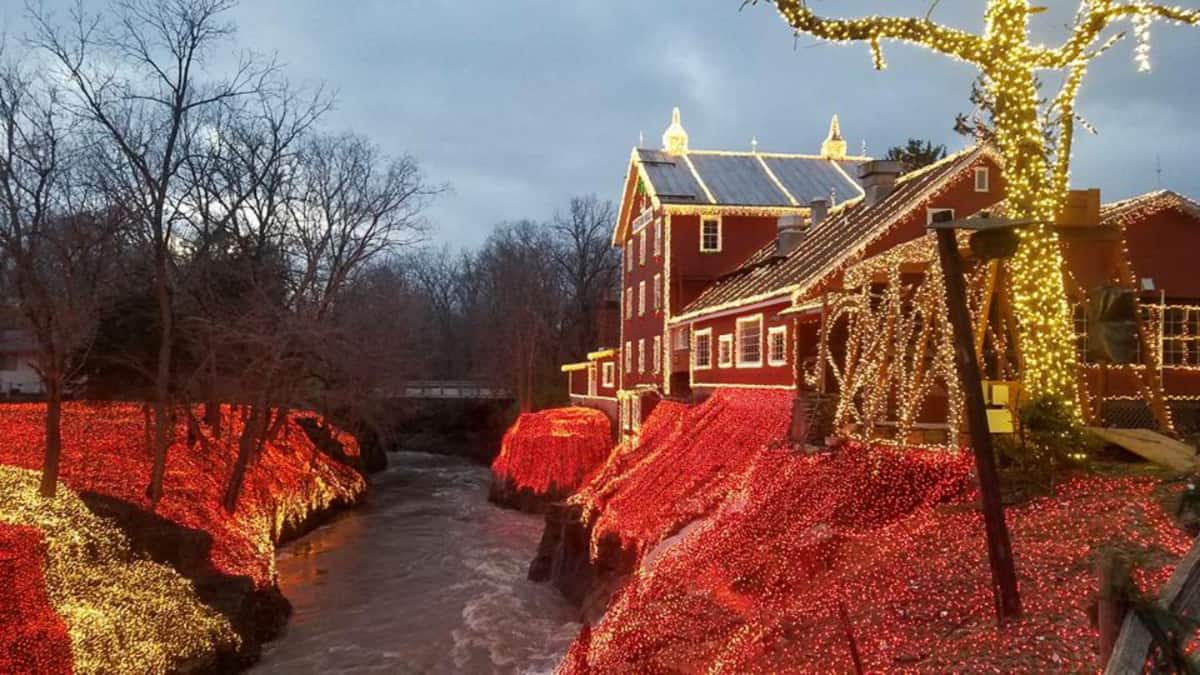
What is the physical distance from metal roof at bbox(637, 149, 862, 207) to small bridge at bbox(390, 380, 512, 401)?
25.8m

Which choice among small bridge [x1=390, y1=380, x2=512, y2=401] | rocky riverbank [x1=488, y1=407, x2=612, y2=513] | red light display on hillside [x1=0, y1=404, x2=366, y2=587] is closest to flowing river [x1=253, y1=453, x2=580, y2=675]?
rocky riverbank [x1=488, y1=407, x2=612, y2=513]

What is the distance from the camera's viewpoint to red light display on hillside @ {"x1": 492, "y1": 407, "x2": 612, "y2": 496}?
1347 inches

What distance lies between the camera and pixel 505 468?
36.9 metres

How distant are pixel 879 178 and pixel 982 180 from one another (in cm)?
360

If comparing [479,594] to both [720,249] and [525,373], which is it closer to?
[720,249]

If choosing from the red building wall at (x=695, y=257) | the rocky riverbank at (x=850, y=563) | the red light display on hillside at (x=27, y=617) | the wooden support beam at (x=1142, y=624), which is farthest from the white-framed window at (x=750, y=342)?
the wooden support beam at (x=1142, y=624)

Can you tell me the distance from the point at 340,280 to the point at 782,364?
15.0 m

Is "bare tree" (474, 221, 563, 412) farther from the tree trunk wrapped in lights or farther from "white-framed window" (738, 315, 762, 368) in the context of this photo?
the tree trunk wrapped in lights

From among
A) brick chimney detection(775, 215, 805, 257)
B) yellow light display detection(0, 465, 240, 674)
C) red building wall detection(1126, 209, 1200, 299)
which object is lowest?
yellow light display detection(0, 465, 240, 674)

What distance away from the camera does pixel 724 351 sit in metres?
25.0

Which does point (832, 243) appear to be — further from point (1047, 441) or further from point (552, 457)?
point (552, 457)

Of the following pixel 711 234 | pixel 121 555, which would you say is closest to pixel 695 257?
pixel 711 234

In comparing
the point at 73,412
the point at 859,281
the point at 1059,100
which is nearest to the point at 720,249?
the point at 859,281

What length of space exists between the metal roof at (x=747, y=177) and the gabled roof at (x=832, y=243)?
3.91 metres
